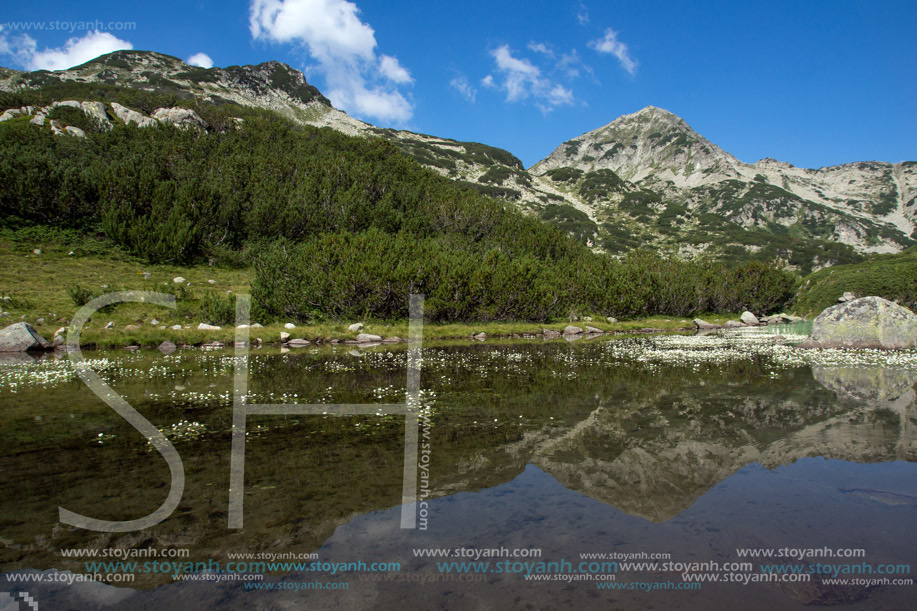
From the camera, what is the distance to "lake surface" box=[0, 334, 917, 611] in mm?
5871

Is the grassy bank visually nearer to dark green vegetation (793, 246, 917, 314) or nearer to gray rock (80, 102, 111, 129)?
dark green vegetation (793, 246, 917, 314)

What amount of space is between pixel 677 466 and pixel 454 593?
20.1 feet

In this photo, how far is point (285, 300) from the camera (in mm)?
44688

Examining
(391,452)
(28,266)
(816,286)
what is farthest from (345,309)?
(816,286)

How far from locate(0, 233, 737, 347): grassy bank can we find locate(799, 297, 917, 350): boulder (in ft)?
82.0

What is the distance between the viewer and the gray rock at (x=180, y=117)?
95.2 m

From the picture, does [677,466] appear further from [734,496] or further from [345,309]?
[345,309]

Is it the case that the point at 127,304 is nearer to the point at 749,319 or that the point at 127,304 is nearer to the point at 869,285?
the point at 749,319

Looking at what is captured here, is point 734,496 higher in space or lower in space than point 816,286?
lower

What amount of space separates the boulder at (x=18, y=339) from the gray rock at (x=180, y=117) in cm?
7501

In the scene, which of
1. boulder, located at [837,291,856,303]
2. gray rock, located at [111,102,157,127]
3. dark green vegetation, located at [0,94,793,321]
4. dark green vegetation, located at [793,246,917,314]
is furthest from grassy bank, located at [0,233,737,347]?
gray rock, located at [111,102,157,127]

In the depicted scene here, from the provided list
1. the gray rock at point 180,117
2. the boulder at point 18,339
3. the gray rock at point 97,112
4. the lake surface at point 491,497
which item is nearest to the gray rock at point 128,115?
the gray rock at point 180,117

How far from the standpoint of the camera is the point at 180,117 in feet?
317

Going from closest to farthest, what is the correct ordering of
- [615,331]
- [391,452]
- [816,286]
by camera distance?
[391,452] → [615,331] → [816,286]
